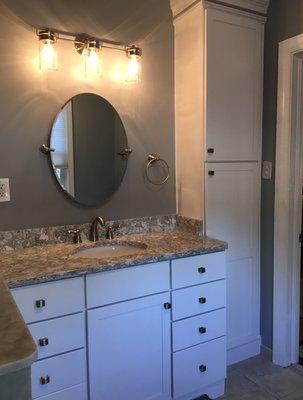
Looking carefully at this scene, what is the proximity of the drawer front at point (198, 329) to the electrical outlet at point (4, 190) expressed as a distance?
1097mm

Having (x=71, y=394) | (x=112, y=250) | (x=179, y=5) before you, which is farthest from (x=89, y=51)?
(x=71, y=394)

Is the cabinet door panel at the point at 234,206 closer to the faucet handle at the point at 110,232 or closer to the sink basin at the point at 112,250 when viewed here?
the sink basin at the point at 112,250

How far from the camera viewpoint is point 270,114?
7.21 ft

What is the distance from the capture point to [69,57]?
191cm

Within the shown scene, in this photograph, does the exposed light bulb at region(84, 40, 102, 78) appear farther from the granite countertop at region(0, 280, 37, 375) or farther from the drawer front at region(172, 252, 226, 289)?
the granite countertop at region(0, 280, 37, 375)

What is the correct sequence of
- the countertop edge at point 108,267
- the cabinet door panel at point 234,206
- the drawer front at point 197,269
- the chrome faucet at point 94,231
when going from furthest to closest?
the cabinet door panel at point 234,206, the chrome faucet at point 94,231, the drawer front at point 197,269, the countertop edge at point 108,267

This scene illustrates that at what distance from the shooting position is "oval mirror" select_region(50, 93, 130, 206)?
6.30 feet

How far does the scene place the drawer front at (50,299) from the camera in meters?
1.38

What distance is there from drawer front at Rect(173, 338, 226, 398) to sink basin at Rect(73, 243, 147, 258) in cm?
59

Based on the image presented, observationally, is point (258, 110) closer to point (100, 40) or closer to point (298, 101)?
point (298, 101)


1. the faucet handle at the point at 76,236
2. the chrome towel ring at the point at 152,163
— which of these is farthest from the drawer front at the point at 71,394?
the chrome towel ring at the point at 152,163

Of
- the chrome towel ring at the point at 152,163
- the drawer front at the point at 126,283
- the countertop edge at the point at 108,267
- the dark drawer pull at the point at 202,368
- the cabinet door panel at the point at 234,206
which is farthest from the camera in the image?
the chrome towel ring at the point at 152,163

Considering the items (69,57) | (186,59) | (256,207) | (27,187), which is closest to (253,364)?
(256,207)

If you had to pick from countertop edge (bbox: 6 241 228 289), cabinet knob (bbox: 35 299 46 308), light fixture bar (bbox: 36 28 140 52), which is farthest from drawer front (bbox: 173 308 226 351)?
light fixture bar (bbox: 36 28 140 52)
